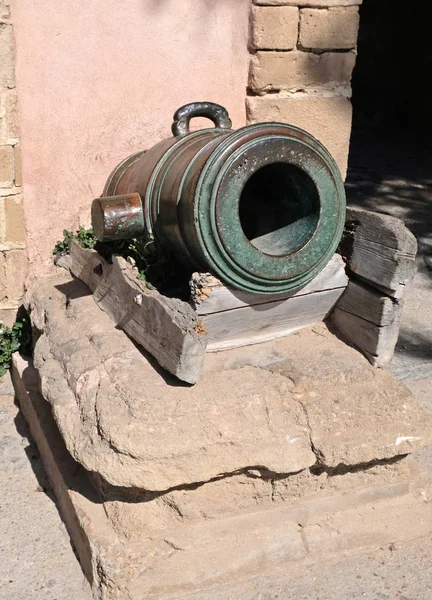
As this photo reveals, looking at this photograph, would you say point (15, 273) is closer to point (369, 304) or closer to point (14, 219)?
point (14, 219)

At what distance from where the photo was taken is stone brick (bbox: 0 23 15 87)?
345cm

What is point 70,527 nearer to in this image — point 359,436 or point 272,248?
point 359,436

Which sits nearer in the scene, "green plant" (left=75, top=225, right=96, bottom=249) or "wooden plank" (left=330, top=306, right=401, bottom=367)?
"wooden plank" (left=330, top=306, right=401, bottom=367)

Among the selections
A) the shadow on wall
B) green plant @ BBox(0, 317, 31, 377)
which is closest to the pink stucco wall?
the shadow on wall

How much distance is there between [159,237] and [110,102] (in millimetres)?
1084

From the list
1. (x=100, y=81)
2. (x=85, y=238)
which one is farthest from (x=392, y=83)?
(x=85, y=238)

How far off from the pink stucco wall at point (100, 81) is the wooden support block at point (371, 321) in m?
1.51

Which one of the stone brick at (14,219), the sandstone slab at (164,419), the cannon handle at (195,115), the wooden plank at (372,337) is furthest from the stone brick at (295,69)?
the sandstone slab at (164,419)

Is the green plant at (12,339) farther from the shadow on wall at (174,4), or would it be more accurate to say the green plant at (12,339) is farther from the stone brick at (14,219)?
the shadow on wall at (174,4)

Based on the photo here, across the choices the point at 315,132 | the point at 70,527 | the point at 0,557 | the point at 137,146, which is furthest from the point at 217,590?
the point at 315,132

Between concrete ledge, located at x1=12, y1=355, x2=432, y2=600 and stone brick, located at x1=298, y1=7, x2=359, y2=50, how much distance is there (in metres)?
2.27

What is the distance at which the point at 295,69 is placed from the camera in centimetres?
407

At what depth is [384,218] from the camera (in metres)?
2.93

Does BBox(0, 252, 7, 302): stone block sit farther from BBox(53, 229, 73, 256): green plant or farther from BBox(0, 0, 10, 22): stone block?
BBox(0, 0, 10, 22): stone block
